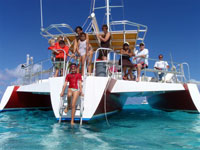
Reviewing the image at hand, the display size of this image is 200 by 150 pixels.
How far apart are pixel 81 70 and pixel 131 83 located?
1.61 meters

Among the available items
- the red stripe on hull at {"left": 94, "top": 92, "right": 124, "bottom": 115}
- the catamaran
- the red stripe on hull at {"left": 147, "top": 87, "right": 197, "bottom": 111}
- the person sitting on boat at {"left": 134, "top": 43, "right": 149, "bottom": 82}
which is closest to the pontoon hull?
the catamaran

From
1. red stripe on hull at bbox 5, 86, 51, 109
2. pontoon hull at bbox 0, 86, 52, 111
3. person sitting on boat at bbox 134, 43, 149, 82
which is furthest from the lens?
red stripe on hull at bbox 5, 86, 51, 109

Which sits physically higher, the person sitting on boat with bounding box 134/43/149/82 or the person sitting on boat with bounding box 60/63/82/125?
the person sitting on boat with bounding box 134/43/149/82

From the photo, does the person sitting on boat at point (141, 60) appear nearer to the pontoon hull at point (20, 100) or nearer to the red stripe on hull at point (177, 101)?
the red stripe on hull at point (177, 101)

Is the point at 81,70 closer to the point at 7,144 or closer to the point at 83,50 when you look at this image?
the point at 83,50

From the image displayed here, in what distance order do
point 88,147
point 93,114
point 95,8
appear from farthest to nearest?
point 95,8
point 93,114
point 88,147

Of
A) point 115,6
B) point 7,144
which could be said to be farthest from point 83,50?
point 115,6

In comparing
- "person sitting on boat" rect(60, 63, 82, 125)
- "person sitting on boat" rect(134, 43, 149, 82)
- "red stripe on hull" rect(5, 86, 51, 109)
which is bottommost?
"red stripe on hull" rect(5, 86, 51, 109)

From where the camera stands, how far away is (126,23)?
7.64 m

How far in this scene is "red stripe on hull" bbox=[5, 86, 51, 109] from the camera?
365 inches

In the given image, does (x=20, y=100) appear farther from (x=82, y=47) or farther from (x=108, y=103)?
(x=82, y=47)

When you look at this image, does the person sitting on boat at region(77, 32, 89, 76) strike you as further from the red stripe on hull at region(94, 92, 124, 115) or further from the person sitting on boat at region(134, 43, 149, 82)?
the person sitting on boat at region(134, 43, 149, 82)

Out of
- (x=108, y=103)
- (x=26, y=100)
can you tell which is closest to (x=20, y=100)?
(x=26, y=100)

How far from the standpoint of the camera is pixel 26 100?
994 cm
